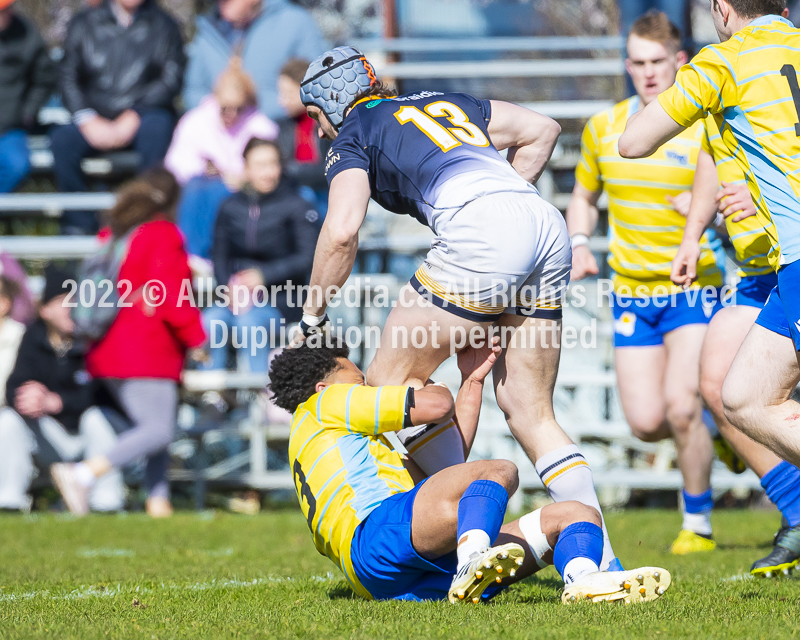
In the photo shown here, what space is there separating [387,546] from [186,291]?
500 cm

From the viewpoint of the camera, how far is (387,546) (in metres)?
3.24

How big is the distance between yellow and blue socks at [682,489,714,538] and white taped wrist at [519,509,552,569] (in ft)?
7.81

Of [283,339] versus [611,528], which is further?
[283,339]

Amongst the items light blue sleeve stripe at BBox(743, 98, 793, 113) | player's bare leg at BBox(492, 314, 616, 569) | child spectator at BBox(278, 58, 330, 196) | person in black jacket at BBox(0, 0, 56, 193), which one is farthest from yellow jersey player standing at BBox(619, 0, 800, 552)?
person in black jacket at BBox(0, 0, 56, 193)

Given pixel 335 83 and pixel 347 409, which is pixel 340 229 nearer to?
pixel 347 409

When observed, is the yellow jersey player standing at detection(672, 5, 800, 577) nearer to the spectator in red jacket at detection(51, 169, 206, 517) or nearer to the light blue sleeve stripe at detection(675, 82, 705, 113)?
the light blue sleeve stripe at detection(675, 82, 705, 113)

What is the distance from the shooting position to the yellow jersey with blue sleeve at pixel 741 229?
14.1 ft

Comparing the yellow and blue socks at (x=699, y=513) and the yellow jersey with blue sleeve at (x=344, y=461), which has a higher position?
the yellow jersey with blue sleeve at (x=344, y=461)

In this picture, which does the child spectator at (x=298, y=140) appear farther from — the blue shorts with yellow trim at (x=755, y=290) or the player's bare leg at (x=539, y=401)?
the player's bare leg at (x=539, y=401)

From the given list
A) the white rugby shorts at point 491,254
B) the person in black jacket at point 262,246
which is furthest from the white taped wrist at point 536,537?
the person in black jacket at point 262,246

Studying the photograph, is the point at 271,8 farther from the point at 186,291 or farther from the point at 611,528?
the point at 611,528

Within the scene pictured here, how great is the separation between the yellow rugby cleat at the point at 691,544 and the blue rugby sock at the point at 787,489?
101 centimetres

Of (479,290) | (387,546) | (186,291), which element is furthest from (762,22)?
(186,291)

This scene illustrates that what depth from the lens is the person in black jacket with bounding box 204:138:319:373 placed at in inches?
320
